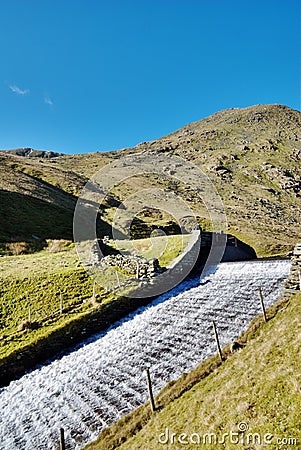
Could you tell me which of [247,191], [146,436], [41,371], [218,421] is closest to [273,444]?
[218,421]

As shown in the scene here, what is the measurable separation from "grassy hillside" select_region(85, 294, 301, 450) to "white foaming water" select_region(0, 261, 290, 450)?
1.77 meters

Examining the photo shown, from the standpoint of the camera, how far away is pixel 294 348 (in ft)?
39.3

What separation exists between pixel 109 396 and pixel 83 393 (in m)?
1.90

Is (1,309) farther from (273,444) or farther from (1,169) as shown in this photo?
(1,169)

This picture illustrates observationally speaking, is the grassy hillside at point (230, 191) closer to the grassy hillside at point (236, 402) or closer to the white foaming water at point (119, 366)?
the white foaming water at point (119, 366)

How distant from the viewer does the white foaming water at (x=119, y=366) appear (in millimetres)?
14539

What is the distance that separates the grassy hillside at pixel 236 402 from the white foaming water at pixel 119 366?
69.7 inches

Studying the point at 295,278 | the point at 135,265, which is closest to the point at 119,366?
the point at 295,278

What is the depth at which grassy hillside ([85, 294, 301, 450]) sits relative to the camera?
28.4ft

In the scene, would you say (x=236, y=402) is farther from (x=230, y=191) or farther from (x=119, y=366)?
(x=230, y=191)

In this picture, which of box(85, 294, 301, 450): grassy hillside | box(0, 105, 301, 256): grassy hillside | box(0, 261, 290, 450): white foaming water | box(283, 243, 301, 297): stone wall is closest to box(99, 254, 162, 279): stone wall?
box(0, 261, 290, 450): white foaming water

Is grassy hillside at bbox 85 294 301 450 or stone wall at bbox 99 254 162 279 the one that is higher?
stone wall at bbox 99 254 162 279

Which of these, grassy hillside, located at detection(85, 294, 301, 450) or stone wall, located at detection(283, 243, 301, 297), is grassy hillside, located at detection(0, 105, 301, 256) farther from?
grassy hillside, located at detection(85, 294, 301, 450)

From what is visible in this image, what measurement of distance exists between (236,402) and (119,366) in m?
10.1
